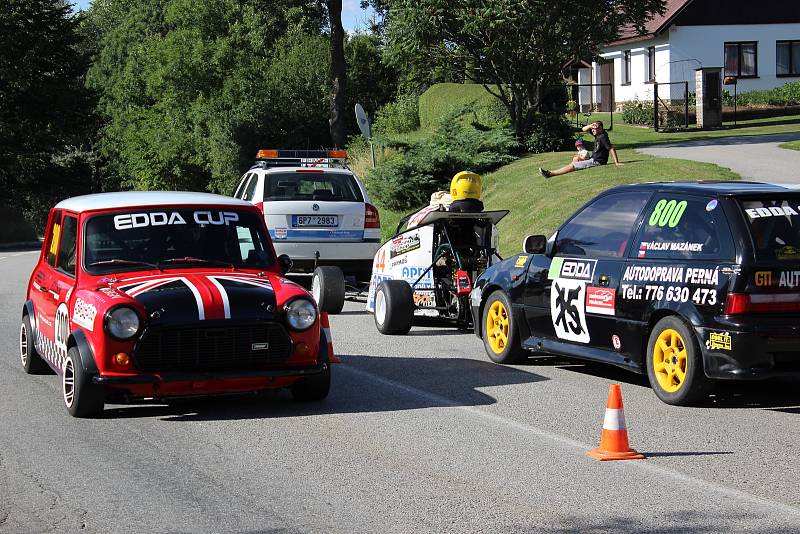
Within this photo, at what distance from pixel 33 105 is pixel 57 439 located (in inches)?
2288

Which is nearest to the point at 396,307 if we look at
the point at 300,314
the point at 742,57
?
the point at 300,314

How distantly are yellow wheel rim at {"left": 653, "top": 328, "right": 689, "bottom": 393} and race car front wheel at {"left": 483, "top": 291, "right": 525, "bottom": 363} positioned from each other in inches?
83.9

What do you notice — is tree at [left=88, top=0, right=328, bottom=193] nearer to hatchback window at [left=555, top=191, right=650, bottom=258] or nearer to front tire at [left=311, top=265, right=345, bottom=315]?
front tire at [left=311, top=265, right=345, bottom=315]

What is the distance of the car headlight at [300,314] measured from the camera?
9070 millimetres

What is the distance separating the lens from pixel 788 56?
53.1m

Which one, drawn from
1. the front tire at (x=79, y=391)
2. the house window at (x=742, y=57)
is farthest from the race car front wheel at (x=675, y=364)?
the house window at (x=742, y=57)

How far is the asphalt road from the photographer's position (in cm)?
634

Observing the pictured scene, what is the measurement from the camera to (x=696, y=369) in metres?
9.23

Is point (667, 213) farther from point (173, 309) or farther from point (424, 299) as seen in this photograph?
point (424, 299)

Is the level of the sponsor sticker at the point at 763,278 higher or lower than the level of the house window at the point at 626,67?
lower

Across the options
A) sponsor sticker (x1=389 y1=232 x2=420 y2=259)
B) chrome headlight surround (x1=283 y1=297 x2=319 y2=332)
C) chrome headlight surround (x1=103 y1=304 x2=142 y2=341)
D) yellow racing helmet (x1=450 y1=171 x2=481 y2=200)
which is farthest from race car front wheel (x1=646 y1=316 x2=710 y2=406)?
sponsor sticker (x1=389 y1=232 x2=420 y2=259)

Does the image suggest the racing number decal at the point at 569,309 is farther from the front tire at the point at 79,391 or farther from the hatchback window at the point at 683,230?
the front tire at the point at 79,391

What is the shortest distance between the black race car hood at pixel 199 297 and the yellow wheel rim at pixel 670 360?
311 cm

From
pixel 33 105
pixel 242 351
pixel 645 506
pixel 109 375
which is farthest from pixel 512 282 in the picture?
pixel 33 105
